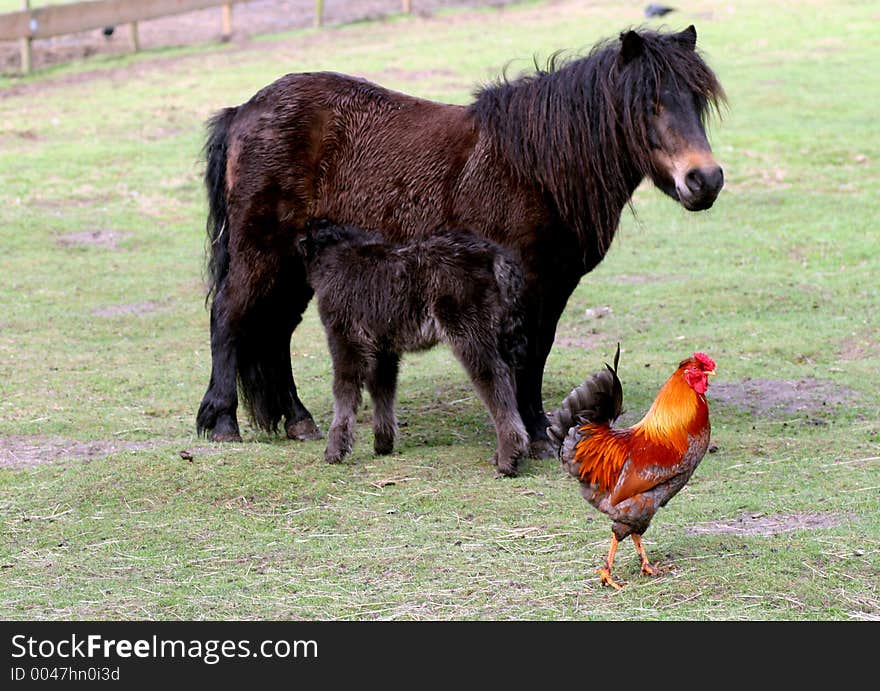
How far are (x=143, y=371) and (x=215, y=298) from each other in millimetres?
1781

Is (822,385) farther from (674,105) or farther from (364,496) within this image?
(364,496)

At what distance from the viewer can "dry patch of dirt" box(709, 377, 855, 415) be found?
318 inches

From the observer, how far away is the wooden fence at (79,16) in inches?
797

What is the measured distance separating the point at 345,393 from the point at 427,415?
4.33 feet

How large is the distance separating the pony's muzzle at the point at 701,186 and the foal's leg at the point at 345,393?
1930 millimetres

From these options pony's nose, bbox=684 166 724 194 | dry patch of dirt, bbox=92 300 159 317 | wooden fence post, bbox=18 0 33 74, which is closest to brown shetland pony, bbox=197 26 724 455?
pony's nose, bbox=684 166 724 194

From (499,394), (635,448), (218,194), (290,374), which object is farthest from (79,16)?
(635,448)

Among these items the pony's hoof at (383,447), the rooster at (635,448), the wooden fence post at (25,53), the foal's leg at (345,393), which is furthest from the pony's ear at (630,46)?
the wooden fence post at (25,53)

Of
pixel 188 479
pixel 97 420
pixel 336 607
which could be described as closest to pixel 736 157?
pixel 97 420

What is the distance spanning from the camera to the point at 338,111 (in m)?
7.63

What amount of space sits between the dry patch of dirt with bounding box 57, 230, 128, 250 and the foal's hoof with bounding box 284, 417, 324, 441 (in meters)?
5.91

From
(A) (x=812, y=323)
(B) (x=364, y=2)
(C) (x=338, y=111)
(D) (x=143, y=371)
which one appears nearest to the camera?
(C) (x=338, y=111)

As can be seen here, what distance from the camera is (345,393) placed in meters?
6.98

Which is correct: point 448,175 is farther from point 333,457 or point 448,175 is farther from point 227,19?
point 227,19
